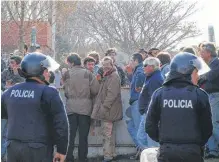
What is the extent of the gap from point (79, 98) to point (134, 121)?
1.14 meters

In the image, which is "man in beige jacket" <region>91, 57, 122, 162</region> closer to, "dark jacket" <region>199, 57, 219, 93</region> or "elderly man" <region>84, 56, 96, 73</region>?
"elderly man" <region>84, 56, 96, 73</region>

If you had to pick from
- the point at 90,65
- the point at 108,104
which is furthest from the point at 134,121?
the point at 90,65

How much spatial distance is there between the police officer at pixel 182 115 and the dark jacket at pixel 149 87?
3029 mm

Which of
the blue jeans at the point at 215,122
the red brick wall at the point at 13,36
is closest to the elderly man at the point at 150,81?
the blue jeans at the point at 215,122

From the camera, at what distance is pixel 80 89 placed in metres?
10.7

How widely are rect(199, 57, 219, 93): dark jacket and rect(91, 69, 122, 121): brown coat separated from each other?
5.84ft

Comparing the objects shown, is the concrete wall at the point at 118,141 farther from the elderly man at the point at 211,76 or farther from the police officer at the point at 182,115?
the police officer at the point at 182,115

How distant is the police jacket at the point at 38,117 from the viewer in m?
6.23

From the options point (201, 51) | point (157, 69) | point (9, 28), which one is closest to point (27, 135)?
point (157, 69)

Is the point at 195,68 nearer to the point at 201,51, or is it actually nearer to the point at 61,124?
the point at 61,124

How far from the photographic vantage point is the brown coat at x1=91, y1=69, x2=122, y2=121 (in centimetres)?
1066

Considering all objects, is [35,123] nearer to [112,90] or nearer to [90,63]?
[112,90]

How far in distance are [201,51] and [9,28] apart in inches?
890

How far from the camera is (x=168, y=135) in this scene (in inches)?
228
